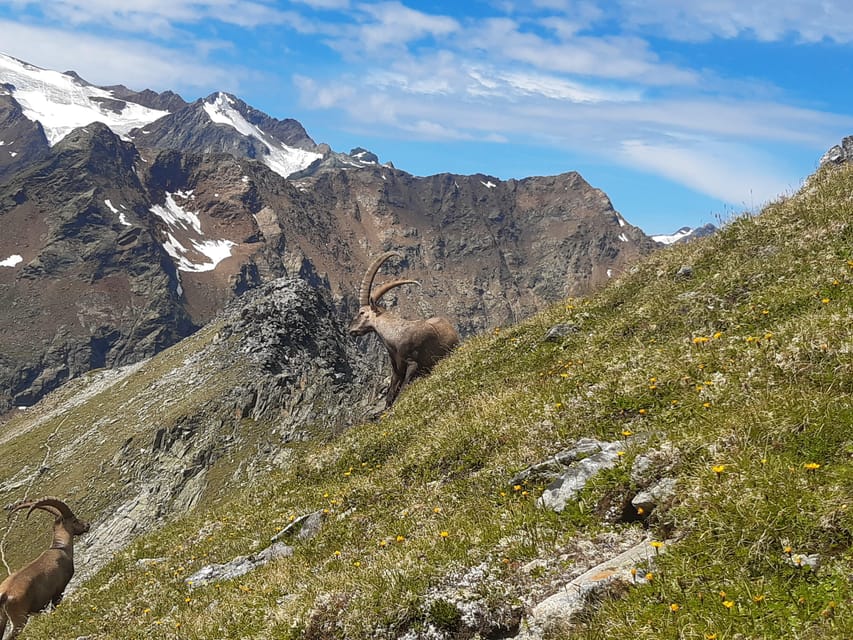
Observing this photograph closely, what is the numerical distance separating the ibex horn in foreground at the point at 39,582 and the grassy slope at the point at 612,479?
277 centimetres

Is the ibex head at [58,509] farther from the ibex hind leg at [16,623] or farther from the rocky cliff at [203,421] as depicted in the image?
the rocky cliff at [203,421]

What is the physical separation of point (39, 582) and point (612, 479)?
64.5ft

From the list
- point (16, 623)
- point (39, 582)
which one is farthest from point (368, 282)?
point (16, 623)

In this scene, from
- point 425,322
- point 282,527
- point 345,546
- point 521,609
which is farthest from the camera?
point 425,322

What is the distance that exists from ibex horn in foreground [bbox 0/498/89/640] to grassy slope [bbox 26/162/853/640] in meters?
2.77

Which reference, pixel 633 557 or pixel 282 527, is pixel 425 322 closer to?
pixel 282 527

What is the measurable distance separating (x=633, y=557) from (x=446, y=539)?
2.96m

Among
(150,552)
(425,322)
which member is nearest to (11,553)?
(150,552)

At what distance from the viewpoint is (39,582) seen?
19797mm

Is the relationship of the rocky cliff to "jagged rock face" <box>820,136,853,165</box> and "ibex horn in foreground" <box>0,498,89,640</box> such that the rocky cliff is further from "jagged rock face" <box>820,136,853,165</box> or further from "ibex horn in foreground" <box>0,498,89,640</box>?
"jagged rock face" <box>820,136,853,165</box>

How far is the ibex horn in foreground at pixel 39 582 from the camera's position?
18188 millimetres

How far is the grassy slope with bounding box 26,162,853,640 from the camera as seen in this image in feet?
21.3

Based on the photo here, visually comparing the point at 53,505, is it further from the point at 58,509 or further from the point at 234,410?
the point at 234,410

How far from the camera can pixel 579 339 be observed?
696 inches
